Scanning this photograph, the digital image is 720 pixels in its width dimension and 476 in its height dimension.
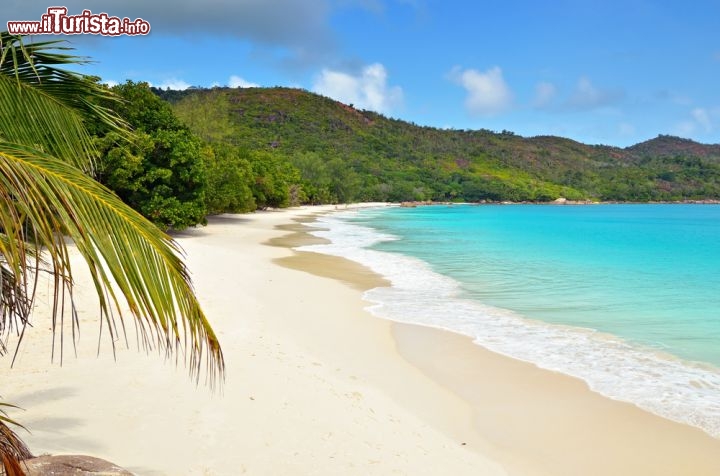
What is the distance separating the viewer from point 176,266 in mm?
2062

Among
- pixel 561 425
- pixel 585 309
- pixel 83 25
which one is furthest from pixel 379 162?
pixel 561 425

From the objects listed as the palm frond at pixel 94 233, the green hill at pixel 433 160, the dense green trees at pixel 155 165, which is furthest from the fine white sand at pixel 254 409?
the green hill at pixel 433 160

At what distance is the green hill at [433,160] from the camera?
124m

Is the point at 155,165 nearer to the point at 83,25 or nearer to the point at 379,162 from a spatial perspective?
the point at 83,25

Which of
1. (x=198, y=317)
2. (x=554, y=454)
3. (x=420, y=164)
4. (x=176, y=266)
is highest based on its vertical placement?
(x=420, y=164)

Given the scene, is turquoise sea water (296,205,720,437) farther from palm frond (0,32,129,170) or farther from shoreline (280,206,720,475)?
palm frond (0,32,129,170)

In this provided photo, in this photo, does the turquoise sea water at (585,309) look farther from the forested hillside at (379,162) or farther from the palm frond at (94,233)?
the forested hillside at (379,162)

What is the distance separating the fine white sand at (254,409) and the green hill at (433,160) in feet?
293

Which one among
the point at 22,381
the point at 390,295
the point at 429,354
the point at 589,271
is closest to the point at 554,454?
the point at 429,354

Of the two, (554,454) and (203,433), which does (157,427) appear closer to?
(203,433)

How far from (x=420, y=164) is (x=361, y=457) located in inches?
5624

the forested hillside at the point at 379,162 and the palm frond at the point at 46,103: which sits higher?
the forested hillside at the point at 379,162

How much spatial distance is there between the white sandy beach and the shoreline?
0.07 feet

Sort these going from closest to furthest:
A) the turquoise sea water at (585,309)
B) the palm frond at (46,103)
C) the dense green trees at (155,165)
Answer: the palm frond at (46,103)
the turquoise sea water at (585,309)
the dense green trees at (155,165)
